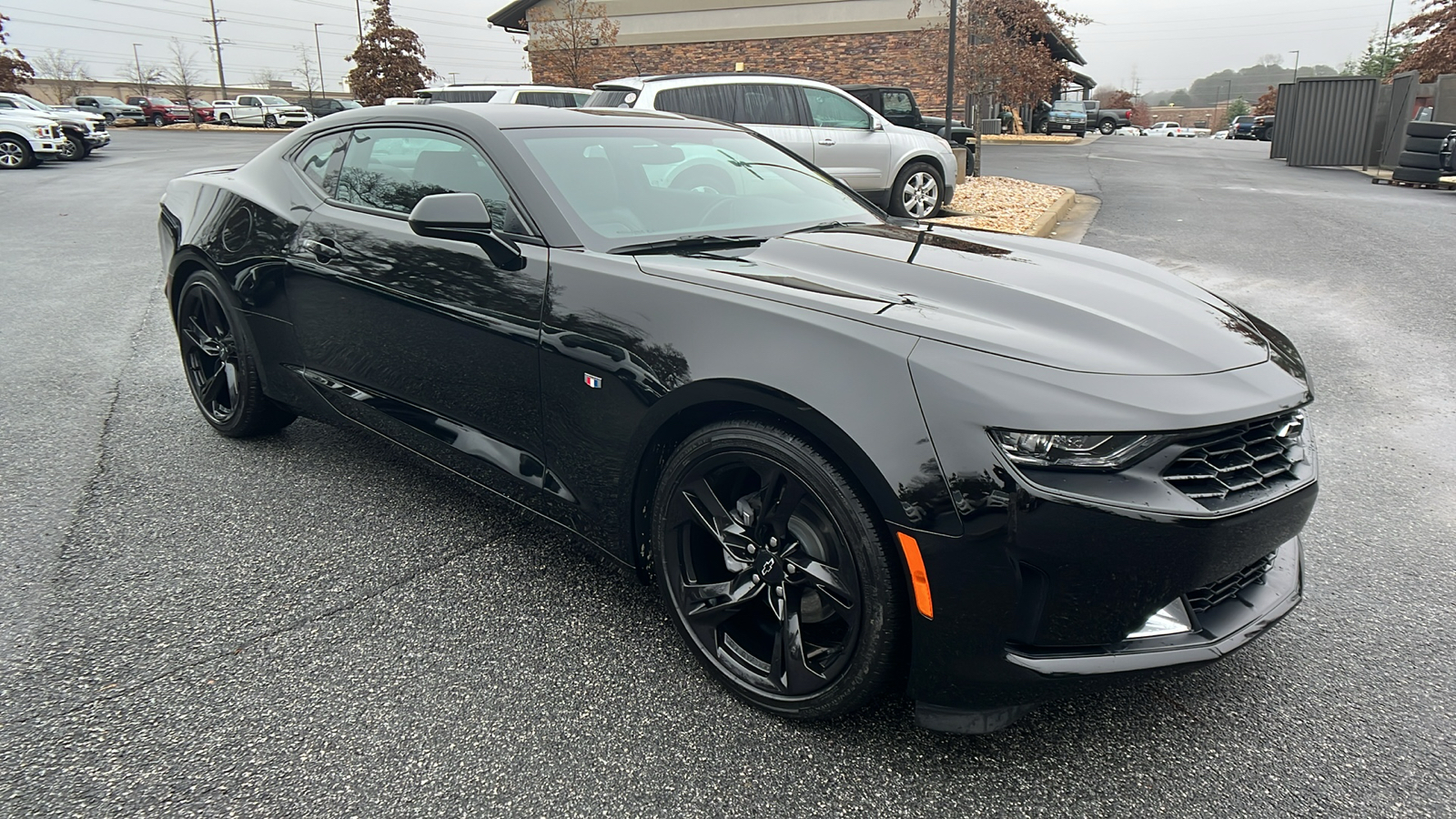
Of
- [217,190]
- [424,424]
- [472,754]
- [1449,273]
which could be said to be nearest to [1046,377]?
[472,754]

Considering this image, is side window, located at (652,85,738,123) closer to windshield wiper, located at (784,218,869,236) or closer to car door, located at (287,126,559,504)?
car door, located at (287,126,559,504)

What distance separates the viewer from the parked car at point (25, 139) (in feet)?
62.4

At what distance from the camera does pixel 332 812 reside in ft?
6.31

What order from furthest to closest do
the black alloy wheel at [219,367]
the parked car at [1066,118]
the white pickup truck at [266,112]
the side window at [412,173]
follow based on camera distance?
the white pickup truck at [266,112] → the parked car at [1066,118] → the black alloy wheel at [219,367] → the side window at [412,173]

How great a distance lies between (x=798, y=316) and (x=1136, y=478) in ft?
2.59

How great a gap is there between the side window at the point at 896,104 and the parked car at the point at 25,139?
18.2m

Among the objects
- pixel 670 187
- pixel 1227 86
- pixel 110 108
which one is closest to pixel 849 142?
pixel 670 187

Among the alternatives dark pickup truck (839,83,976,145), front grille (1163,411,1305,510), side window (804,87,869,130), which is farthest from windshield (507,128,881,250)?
dark pickup truck (839,83,976,145)

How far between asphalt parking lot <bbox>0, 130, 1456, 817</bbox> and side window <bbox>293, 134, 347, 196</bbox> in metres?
1.20

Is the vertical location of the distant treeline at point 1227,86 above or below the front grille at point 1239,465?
above

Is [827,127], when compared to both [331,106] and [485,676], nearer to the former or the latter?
[485,676]

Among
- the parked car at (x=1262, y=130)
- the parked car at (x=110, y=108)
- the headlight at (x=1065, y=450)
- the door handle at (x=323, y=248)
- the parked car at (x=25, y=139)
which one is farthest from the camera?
the parked car at (x=110, y=108)

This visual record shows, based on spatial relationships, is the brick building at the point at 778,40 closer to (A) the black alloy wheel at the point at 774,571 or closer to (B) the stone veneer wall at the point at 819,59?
(B) the stone veneer wall at the point at 819,59

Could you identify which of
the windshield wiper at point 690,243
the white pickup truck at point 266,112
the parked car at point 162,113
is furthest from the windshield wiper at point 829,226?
the parked car at point 162,113
